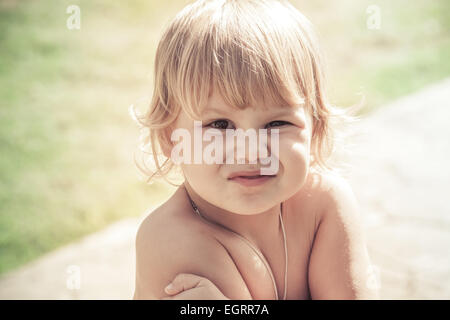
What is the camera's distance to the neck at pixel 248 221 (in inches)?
80.4

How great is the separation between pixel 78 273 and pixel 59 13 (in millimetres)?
5050

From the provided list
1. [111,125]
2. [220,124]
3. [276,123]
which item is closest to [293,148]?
[276,123]

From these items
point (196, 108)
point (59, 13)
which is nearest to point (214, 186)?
point (196, 108)

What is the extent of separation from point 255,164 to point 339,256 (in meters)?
0.57

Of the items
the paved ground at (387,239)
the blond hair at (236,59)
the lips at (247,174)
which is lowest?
the paved ground at (387,239)

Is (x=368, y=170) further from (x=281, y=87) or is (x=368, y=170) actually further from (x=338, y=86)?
(x=281, y=87)

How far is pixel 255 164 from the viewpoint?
1745 mm

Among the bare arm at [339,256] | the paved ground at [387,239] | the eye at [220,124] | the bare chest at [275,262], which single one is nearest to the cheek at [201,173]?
the eye at [220,124]

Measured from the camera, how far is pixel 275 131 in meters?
1.76

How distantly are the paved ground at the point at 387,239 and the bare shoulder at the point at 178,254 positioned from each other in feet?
3.16

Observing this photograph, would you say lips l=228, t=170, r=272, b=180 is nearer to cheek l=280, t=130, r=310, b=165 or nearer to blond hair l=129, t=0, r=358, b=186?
cheek l=280, t=130, r=310, b=165

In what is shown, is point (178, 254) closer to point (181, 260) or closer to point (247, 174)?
point (181, 260)

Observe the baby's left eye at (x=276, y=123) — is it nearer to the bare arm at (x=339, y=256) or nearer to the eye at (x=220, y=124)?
the eye at (x=220, y=124)

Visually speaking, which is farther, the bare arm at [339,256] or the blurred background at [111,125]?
the blurred background at [111,125]
